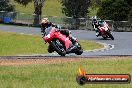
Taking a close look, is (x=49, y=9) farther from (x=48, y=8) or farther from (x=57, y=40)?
(x=57, y=40)

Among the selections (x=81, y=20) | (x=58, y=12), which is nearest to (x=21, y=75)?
(x=81, y=20)

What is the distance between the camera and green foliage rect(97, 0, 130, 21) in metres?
48.8

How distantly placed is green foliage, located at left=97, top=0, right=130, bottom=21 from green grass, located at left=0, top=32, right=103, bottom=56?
17.3 m

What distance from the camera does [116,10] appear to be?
49500 mm

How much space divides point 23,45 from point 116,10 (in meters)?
23.0

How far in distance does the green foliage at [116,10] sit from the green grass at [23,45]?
17.3 meters

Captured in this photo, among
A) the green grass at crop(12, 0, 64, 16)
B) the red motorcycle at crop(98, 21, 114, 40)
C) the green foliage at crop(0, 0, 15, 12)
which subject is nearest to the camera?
the red motorcycle at crop(98, 21, 114, 40)

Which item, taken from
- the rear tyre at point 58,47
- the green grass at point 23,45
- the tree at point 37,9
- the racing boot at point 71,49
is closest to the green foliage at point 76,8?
the tree at point 37,9

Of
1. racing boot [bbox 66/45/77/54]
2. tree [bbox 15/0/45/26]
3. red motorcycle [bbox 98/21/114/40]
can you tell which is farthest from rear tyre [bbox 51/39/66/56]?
tree [bbox 15/0/45/26]

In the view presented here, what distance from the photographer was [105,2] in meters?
50.6

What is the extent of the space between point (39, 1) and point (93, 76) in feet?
173

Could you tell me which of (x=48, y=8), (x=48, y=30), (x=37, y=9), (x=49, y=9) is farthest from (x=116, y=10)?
(x=48, y=8)

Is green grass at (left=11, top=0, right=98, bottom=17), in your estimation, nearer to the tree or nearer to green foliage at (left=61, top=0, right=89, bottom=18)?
the tree

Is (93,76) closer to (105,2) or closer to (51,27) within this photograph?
(51,27)
